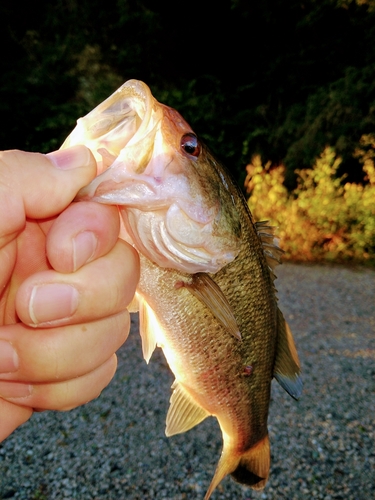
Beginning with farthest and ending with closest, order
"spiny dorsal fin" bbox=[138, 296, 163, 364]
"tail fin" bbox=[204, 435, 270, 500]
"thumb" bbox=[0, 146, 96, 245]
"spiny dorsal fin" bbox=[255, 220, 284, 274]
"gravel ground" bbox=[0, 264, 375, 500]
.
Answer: "gravel ground" bbox=[0, 264, 375, 500]
"tail fin" bbox=[204, 435, 270, 500]
"spiny dorsal fin" bbox=[255, 220, 284, 274]
"spiny dorsal fin" bbox=[138, 296, 163, 364]
"thumb" bbox=[0, 146, 96, 245]

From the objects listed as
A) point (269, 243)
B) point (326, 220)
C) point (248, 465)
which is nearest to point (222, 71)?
point (326, 220)

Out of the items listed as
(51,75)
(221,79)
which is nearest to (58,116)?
(51,75)

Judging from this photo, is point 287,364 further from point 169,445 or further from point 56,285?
point 169,445

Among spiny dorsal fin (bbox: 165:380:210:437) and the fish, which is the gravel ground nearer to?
the fish

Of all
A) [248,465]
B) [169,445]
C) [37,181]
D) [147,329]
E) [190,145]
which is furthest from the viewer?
[169,445]

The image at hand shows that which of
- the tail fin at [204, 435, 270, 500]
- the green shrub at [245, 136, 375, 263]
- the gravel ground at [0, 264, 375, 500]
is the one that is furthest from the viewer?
the green shrub at [245, 136, 375, 263]

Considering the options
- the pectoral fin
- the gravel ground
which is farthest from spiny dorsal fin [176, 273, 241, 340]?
the gravel ground

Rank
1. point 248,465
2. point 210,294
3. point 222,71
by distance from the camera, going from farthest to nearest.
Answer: point 222,71, point 248,465, point 210,294
